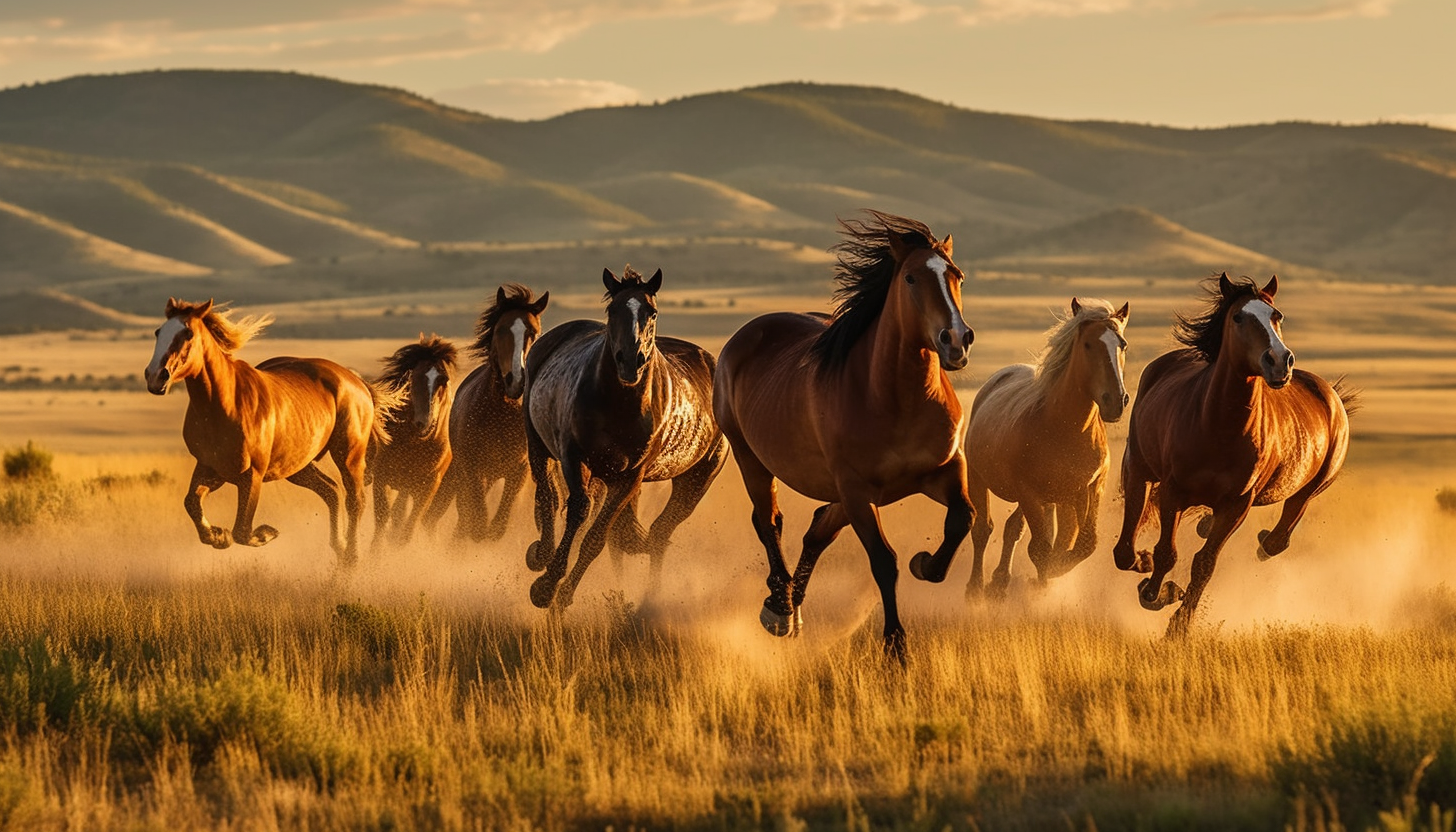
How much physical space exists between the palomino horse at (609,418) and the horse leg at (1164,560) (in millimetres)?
3378

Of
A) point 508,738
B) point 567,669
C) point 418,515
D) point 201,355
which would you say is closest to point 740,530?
point 418,515

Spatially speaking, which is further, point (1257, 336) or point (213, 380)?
point (213, 380)

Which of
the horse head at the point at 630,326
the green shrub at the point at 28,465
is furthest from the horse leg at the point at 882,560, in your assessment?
the green shrub at the point at 28,465

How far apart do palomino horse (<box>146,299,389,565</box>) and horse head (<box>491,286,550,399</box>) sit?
6.28 ft

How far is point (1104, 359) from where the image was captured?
10805 millimetres

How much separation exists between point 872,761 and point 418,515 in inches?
343

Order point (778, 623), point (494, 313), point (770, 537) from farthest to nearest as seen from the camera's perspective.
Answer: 1. point (494, 313)
2. point (770, 537)
3. point (778, 623)

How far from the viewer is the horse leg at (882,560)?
31.3 feet

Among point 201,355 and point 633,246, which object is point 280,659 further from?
point 633,246

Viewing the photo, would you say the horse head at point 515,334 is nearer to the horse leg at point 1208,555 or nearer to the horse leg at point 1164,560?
the horse leg at point 1164,560

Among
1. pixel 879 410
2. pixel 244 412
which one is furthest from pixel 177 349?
pixel 879 410

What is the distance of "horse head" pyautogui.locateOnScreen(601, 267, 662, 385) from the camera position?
10.6 m

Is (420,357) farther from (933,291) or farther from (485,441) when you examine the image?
(933,291)

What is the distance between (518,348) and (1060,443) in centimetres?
407
